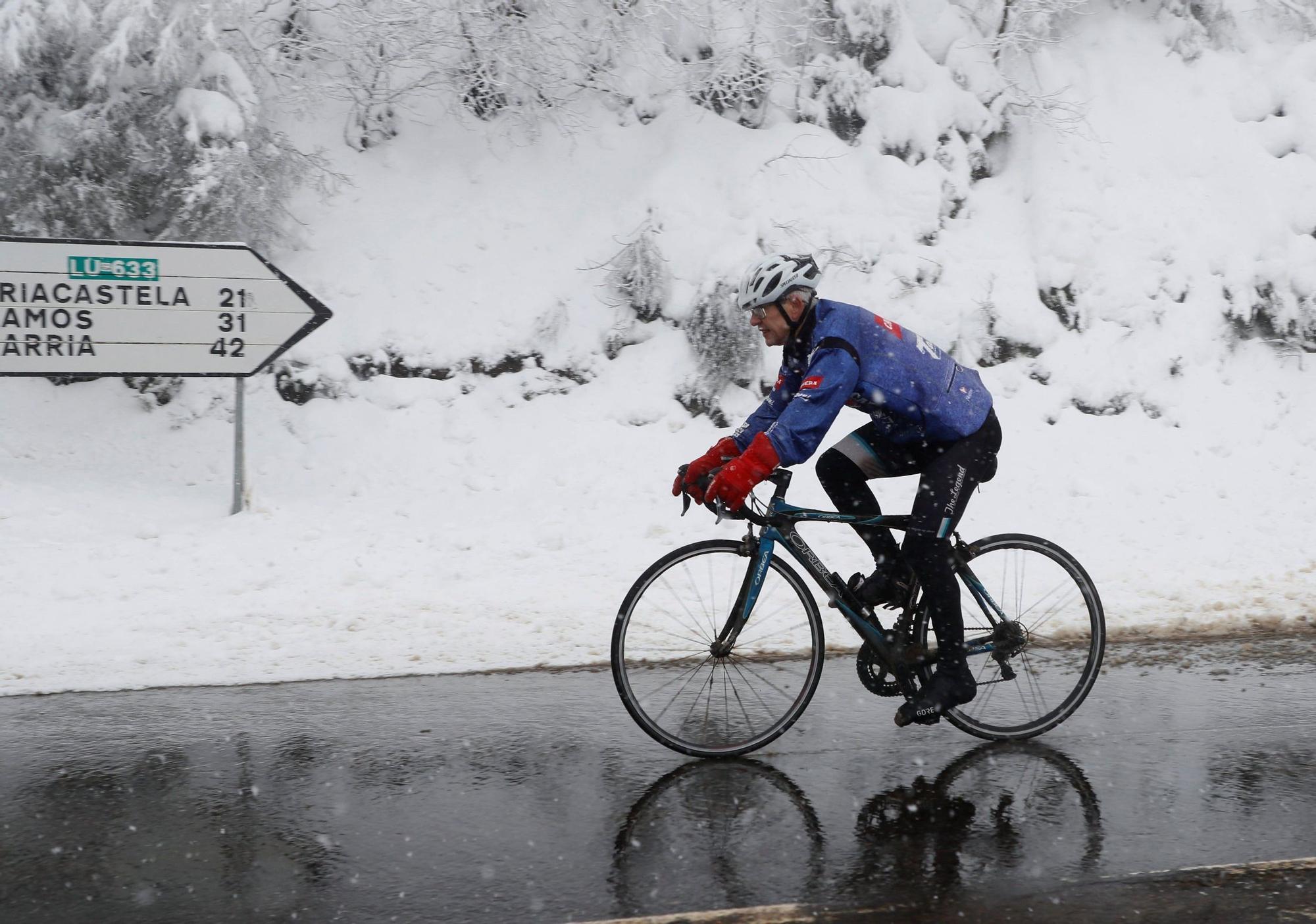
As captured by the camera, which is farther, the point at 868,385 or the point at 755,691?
the point at 755,691

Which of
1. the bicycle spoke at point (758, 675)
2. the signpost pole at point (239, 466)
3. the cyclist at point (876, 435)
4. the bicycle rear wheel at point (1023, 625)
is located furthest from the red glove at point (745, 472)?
the signpost pole at point (239, 466)

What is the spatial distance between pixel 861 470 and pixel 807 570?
1.66ft

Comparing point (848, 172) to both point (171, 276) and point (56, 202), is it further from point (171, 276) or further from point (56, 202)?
point (56, 202)

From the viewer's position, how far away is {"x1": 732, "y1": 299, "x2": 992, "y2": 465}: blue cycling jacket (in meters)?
4.29

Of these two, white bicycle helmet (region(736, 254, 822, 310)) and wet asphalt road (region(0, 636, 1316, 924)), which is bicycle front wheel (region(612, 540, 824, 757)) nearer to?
wet asphalt road (region(0, 636, 1316, 924))

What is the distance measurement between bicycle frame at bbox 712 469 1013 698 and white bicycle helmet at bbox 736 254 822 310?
2.27 ft

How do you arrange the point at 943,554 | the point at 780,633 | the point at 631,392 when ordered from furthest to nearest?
the point at 631,392, the point at 780,633, the point at 943,554

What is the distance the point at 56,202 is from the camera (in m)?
10.5

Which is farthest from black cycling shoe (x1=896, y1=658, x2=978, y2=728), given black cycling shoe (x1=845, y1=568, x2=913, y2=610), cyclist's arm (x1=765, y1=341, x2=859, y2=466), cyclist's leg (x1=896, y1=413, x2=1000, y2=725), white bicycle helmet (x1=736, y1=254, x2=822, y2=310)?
white bicycle helmet (x1=736, y1=254, x2=822, y2=310)

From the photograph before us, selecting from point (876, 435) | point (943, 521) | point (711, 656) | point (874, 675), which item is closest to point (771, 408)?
point (876, 435)

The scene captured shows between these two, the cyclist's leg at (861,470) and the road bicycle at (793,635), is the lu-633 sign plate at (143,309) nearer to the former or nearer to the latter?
the road bicycle at (793,635)

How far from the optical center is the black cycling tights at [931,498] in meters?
4.63

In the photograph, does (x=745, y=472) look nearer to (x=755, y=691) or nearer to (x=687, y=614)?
(x=687, y=614)

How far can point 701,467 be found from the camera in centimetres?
459
